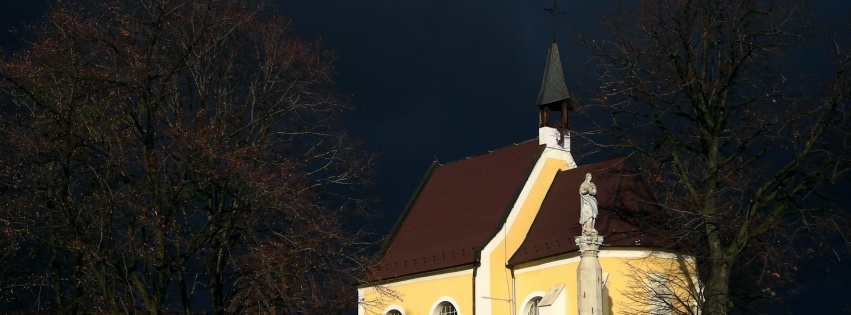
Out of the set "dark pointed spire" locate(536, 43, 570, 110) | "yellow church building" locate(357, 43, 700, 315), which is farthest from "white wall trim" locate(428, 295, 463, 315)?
"dark pointed spire" locate(536, 43, 570, 110)

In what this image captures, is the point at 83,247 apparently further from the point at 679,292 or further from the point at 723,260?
the point at 679,292

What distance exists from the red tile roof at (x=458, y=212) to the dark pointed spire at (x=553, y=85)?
147 centimetres

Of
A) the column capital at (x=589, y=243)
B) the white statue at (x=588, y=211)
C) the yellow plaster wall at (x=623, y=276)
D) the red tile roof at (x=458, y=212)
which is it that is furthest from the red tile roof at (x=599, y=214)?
the column capital at (x=589, y=243)

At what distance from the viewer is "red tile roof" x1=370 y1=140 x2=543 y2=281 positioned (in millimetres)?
33031

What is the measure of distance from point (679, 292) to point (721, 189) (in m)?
3.68

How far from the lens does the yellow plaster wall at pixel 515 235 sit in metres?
31.5

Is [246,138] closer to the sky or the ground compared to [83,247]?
closer to the sky

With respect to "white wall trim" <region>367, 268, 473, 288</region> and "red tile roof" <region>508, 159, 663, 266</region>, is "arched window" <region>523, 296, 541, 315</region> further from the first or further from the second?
"white wall trim" <region>367, 268, 473, 288</region>

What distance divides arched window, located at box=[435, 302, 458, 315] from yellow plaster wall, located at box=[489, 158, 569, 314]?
1799 mm

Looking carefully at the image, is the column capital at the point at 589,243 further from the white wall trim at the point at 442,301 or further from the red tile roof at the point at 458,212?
the white wall trim at the point at 442,301

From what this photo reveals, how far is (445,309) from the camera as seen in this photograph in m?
33.1

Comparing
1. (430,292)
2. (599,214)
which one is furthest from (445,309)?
(599,214)

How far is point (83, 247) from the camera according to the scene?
18531 mm

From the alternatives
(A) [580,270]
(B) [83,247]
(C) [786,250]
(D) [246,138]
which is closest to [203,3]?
(D) [246,138]
